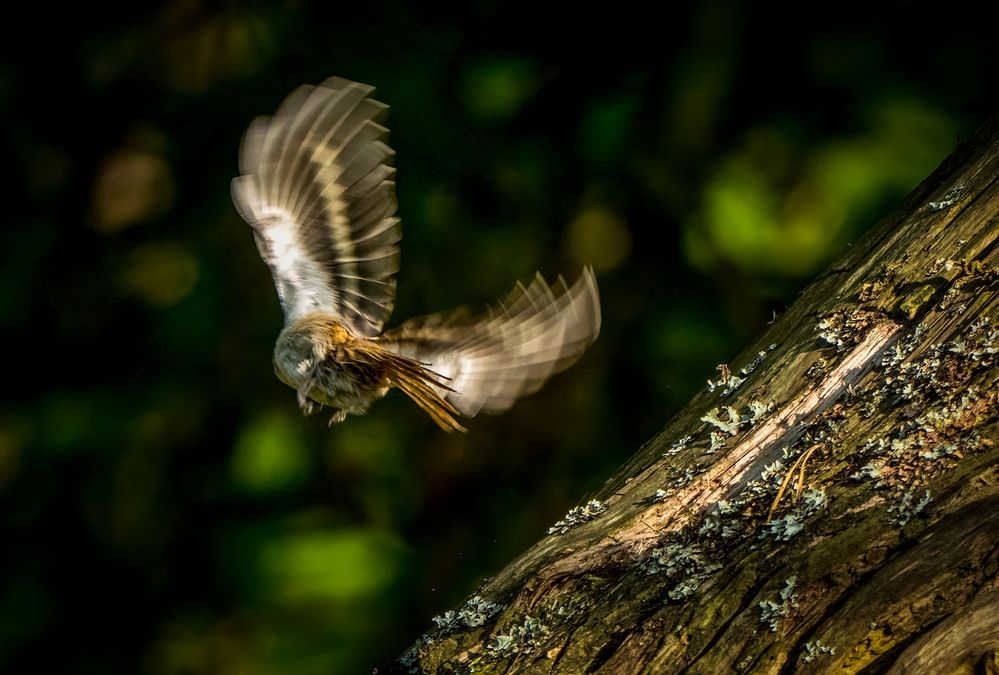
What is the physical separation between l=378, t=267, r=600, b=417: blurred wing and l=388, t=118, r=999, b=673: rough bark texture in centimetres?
24

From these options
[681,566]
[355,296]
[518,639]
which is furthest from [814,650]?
[355,296]

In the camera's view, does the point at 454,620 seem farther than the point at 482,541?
No

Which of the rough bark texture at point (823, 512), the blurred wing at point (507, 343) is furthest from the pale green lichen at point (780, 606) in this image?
the blurred wing at point (507, 343)

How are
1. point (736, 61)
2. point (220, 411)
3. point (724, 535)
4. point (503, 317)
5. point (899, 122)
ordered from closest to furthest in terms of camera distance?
point (724, 535)
point (503, 317)
point (899, 122)
point (736, 61)
point (220, 411)

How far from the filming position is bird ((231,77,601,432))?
1420 mm

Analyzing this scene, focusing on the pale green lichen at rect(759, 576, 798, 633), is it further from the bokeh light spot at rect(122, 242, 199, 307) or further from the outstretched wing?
the bokeh light spot at rect(122, 242, 199, 307)

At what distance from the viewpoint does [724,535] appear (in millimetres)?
1027

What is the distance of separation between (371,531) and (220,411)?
0.44 meters

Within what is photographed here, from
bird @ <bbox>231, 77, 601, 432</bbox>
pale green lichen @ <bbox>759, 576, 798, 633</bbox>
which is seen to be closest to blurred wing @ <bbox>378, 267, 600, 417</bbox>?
bird @ <bbox>231, 77, 601, 432</bbox>

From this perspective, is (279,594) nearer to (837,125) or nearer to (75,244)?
(75,244)

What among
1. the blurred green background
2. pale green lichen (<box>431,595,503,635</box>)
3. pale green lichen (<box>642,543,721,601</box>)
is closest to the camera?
pale green lichen (<box>642,543,721,601</box>)

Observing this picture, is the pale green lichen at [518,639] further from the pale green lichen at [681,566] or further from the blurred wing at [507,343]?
the blurred wing at [507,343]

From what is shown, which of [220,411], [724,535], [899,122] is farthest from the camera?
[220,411]

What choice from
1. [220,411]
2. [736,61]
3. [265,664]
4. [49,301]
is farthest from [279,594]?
[736,61]
